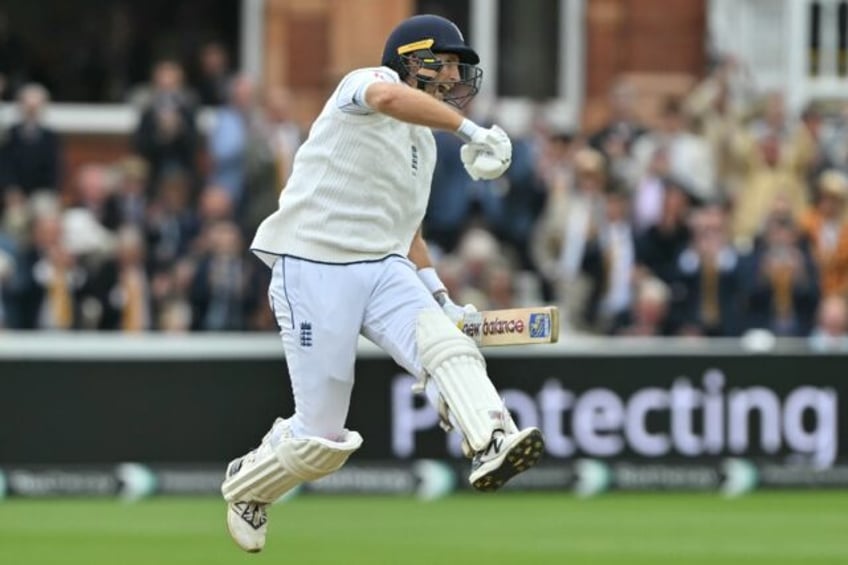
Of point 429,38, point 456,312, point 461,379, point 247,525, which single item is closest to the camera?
point 461,379

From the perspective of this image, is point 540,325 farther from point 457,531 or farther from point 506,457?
point 457,531

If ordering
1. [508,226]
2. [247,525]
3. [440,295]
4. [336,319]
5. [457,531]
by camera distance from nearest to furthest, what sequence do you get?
[336,319], [440,295], [247,525], [457,531], [508,226]

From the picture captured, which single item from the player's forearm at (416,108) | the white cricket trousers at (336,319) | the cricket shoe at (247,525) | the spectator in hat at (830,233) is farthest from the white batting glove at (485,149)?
the spectator in hat at (830,233)

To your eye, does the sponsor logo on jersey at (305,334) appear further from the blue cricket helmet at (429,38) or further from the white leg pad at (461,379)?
the blue cricket helmet at (429,38)

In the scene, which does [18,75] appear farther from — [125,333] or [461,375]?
→ [461,375]

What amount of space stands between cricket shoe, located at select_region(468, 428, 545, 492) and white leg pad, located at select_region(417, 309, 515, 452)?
0.18ft

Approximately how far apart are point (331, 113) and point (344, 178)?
0.74 ft

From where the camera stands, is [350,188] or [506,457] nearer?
[506,457]

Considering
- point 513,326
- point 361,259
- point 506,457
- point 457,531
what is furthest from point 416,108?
point 457,531

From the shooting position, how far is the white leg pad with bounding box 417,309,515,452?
24.5 ft

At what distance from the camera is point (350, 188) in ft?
25.6

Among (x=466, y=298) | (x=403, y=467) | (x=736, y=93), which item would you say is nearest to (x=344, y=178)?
(x=403, y=467)

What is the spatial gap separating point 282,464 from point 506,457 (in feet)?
3.60

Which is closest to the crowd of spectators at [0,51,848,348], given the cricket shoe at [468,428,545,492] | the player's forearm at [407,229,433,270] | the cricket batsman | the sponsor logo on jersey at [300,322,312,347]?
the player's forearm at [407,229,433,270]
